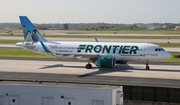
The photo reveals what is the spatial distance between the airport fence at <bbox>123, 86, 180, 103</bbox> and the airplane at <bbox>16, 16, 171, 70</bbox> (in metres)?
21.4

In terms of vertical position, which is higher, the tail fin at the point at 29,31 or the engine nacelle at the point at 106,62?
the tail fin at the point at 29,31

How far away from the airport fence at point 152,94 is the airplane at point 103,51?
21395 millimetres

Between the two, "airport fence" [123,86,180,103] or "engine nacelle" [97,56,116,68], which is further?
"engine nacelle" [97,56,116,68]

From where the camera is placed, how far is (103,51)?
66.0 m

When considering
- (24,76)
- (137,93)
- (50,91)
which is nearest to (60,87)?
(50,91)

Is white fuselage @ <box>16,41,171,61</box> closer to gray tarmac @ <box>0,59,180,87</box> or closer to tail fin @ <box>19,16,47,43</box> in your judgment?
tail fin @ <box>19,16,47,43</box>

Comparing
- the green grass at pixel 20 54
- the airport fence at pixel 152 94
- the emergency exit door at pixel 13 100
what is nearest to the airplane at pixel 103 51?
the green grass at pixel 20 54

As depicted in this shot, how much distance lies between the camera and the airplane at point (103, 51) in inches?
2501

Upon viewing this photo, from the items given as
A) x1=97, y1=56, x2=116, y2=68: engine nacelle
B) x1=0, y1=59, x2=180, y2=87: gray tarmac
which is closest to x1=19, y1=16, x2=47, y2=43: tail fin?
x1=0, y1=59, x2=180, y2=87: gray tarmac

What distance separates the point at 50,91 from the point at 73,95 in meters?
2.09

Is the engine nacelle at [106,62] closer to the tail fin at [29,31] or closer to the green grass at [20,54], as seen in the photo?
the tail fin at [29,31]

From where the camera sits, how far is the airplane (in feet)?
208

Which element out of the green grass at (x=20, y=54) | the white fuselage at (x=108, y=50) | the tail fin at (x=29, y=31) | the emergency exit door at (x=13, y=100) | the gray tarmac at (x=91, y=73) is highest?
the tail fin at (x=29, y=31)

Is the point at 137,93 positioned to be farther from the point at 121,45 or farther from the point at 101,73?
the point at 121,45
